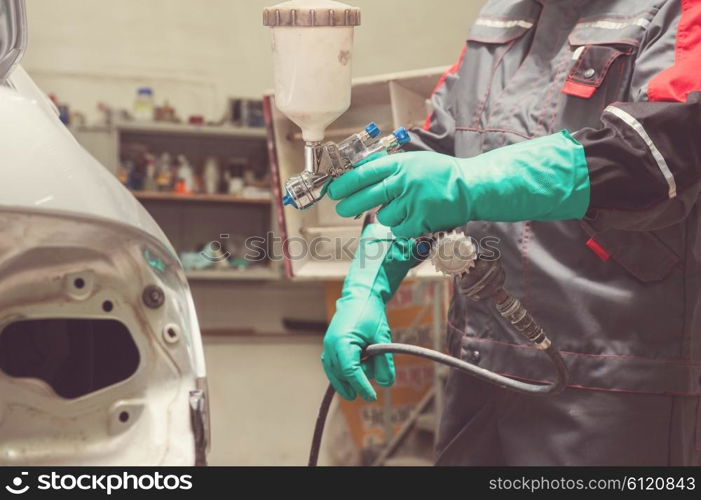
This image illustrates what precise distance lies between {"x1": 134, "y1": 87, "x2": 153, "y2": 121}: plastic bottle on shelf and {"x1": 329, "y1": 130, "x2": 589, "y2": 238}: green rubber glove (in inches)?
Answer: 120

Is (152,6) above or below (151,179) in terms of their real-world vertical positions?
above

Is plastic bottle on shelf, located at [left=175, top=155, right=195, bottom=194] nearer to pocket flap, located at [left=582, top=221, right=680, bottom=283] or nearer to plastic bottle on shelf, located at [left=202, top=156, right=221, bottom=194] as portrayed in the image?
plastic bottle on shelf, located at [left=202, top=156, right=221, bottom=194]

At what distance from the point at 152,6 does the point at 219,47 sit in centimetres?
40

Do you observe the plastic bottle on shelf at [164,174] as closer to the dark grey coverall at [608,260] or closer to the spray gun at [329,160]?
the dark grey coverall at [608,260]

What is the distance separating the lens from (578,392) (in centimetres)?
140

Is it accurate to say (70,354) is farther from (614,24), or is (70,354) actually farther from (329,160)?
(614,24)

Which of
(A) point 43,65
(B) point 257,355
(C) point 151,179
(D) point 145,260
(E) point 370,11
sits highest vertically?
(D) point 145,260

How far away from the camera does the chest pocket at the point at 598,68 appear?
1.40 m

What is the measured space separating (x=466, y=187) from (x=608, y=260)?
31cm

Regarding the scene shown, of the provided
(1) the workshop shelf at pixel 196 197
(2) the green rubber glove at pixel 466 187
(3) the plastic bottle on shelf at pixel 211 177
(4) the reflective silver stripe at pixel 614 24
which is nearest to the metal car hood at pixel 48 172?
(2) the green rubber glove at pixel 466 187
